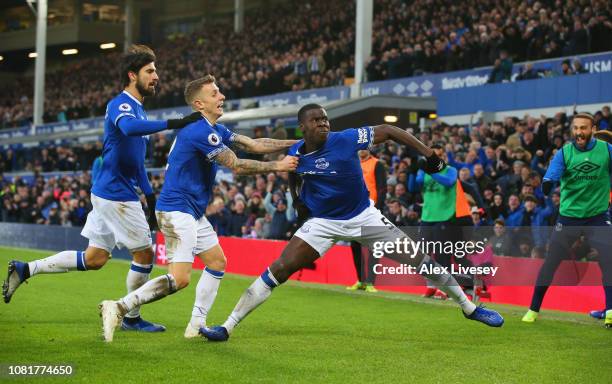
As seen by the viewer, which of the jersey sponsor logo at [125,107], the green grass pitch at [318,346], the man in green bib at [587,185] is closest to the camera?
the green grass pitch at [318,346]

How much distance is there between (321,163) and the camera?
824cm

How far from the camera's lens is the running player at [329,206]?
822 centimetres

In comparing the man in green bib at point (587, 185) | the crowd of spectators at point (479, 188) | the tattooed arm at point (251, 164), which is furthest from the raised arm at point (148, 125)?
the crowd of spectators at point (479, 188)

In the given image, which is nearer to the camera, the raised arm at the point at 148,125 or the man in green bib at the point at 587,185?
the raised arm at the point at 148,125

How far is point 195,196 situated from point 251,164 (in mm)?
698

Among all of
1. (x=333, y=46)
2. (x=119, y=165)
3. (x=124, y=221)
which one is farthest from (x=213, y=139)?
(x=333, y=46)

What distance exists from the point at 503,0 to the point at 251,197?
10052mm

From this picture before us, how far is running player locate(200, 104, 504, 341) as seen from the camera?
27.0 ft

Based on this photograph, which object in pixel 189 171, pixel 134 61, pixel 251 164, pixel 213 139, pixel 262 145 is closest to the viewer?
pixel 251 164

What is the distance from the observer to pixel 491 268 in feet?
42.6

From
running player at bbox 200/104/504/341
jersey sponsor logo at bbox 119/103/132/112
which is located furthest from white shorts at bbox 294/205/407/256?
jersey sponsor logo at bbox 119/103/132/112

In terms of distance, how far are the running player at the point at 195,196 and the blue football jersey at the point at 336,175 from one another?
28 centimetres

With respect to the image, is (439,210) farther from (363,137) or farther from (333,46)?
→ (333,46)

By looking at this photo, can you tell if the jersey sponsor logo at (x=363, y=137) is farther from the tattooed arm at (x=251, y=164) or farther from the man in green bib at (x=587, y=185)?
the man in green bib at (x=587, y=185)
